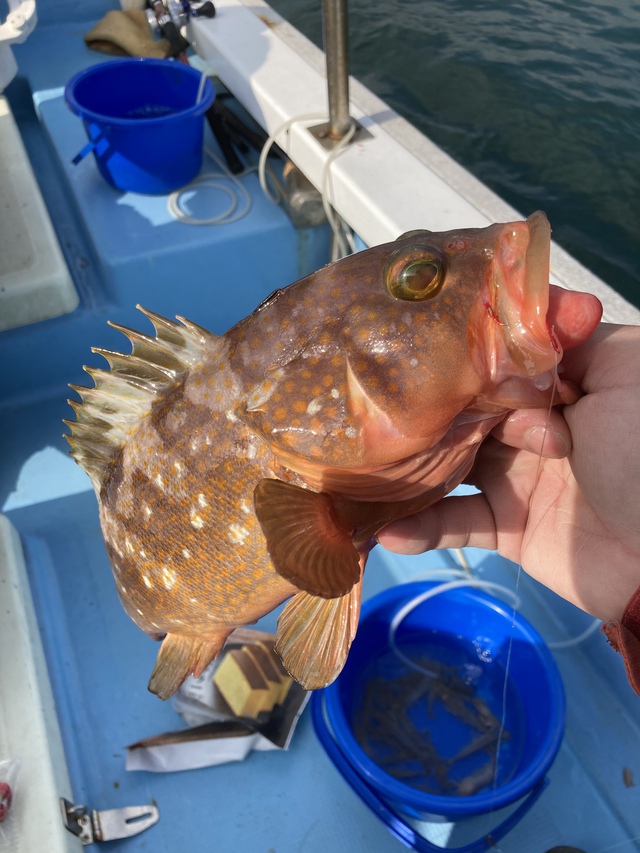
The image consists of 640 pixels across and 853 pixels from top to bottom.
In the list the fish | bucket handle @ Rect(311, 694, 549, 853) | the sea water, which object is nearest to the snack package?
bucket handle @ Rect(311, 694, 549, 853)

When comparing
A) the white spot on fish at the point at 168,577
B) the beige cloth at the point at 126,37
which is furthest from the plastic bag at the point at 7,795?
the beige cloth at the point at 126,37

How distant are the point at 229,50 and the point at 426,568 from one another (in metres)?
3.53

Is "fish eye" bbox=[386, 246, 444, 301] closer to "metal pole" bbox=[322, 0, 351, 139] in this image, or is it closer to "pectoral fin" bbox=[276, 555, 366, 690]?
"pectoral fin" bbox=[276, 555, 366, 690]

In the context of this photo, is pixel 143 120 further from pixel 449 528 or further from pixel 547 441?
pixel 547 441

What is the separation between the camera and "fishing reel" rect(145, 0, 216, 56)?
186 inches

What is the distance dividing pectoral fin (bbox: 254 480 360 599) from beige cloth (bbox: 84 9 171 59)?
454 cm

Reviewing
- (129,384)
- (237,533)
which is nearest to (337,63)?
(129,384)

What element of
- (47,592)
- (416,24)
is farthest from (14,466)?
(416,24)

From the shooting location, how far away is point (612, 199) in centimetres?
758

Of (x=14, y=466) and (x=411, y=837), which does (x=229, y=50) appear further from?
(x=411, y=837)

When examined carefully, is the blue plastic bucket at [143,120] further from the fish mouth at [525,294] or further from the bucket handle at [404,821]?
the bucket handle at [404,821]

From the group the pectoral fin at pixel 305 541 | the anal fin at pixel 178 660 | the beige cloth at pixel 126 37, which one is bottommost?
the anal fin at pixel 178 660

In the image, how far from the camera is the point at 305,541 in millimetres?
1526

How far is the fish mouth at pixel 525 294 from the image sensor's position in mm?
1367
